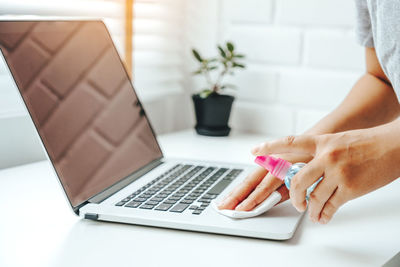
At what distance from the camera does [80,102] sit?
33.6 inches

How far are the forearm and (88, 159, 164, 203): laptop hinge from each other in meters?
0.29

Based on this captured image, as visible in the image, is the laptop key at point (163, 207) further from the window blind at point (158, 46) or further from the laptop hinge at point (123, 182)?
the window blind at point (158, 46)

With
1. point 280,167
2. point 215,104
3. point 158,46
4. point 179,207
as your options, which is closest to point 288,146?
point 280,167

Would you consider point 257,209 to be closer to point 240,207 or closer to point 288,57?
point 240,207

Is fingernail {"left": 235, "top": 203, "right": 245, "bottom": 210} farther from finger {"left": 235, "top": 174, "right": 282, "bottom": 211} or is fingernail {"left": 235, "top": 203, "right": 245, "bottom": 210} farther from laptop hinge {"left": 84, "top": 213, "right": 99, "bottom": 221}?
laptop hinge {"left": 84, "top": 213, "right": 99, "bottom": 221}

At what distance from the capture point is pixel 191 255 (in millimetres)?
606

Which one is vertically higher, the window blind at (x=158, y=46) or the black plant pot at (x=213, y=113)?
the window blind at (x=158, y=46)

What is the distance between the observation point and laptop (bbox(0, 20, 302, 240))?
697 mm

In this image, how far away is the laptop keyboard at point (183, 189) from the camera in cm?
73

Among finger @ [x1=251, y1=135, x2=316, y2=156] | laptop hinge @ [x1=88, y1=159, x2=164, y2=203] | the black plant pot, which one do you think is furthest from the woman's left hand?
the black plant pot

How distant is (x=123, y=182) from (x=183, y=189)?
0.10 meters

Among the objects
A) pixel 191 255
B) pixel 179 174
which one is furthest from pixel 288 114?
pixel 191 255

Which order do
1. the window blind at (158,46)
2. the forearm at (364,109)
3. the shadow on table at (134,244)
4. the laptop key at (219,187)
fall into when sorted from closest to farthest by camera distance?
the shadow on table at (134,244) < the laptop key at (219,187) < the forearm at (364,109) < the window blind at (158,46)

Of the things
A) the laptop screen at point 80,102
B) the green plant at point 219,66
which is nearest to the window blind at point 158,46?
the green plant at point 219,66
